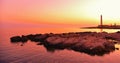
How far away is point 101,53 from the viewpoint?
125 feet

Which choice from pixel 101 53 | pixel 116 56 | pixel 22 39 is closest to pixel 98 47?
pixel 101 53

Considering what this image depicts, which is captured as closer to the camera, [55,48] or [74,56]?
[74,56]

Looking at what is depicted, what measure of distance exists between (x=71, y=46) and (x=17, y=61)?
16.3m

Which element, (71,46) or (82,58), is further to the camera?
(71,46)

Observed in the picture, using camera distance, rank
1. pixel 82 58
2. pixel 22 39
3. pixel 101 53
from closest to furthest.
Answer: pixel 82 58 → pixel 101 53 → pixel 22 39

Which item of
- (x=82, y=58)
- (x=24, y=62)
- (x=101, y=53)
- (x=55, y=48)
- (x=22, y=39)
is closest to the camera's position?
(x=24, y=62)

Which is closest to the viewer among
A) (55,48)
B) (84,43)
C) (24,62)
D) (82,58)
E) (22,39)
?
(24,62)

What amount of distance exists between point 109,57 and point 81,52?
577 cm

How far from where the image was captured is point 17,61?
31.5 m

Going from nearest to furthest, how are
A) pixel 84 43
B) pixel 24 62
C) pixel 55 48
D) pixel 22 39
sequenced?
1. pixel 24 62
2. pixel 84 43
3. pixel 55 48
4. pixel 22 39

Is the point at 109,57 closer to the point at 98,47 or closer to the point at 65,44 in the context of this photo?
the point at 98,47

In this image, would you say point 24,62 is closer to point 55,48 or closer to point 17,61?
point 17,61

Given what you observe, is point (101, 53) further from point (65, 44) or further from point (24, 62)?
point (24, 62)

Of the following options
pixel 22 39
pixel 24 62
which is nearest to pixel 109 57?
pixel 24 62
